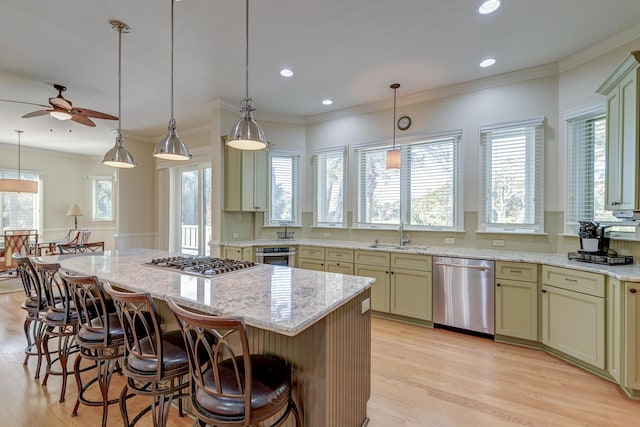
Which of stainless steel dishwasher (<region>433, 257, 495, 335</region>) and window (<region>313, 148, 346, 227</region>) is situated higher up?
window (<region>313, 148, 346, 227</region>)

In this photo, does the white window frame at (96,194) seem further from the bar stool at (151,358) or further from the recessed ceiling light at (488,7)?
the recessed ceiling light at (488,7)

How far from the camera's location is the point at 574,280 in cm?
263

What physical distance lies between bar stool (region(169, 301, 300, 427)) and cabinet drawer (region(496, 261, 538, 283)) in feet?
8.90

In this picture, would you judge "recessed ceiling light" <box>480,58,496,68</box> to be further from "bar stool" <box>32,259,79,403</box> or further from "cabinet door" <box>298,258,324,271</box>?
"bar stool" <box>32,259,79,403</box>

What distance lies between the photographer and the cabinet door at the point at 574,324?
2455 mm

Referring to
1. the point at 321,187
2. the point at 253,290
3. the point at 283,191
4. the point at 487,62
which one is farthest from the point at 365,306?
the point at 283,191

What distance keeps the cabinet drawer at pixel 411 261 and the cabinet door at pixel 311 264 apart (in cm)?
111

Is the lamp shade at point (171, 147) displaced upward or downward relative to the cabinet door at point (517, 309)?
upward

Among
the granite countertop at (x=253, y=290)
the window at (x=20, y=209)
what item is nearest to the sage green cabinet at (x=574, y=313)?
the granite countertop at (x=253, y=290)

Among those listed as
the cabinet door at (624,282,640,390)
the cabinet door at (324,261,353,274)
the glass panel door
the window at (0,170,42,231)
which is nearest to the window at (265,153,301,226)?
the cabinet door at (324,261,353,274)

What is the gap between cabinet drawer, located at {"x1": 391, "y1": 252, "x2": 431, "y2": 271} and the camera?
3.54m

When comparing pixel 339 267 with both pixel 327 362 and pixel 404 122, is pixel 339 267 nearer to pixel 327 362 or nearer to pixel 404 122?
pixel 404 122

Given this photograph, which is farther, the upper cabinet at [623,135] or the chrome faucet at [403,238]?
the chrome faucet at [403,238]

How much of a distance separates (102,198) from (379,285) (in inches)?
334
